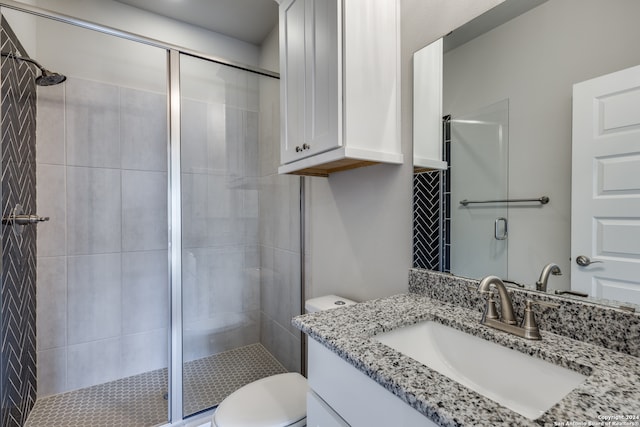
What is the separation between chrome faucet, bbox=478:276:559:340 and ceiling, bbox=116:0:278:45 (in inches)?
86.0

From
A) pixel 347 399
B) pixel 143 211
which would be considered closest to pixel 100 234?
pixel 143 211

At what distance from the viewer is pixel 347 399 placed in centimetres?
71

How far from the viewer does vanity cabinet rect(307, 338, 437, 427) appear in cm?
58

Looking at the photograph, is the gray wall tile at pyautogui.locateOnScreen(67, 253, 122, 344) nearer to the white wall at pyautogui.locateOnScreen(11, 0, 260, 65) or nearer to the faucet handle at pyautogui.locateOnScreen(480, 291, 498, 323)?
the white wall at pyautogui.locateOnScreen(11, 0, 260, 65)

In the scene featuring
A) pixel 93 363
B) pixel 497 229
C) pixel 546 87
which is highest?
pixel 546 87

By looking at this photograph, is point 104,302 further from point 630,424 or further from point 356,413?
point 630,424

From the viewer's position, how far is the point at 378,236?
1357 mm

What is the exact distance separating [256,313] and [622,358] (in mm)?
1835

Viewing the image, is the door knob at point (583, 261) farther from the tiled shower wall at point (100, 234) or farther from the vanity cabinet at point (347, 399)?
the tiled shower wall at point (100, 234)

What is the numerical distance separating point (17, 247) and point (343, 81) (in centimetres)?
181

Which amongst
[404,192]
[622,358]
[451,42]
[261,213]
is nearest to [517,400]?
[622,358]

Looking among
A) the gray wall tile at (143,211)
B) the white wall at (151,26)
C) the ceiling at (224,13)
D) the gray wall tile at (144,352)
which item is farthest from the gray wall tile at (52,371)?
the ceiling at (224,13)

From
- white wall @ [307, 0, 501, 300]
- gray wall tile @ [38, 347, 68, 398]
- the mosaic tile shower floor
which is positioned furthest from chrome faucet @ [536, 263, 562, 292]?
gray wall tile @ [38, 347, 68, 398]

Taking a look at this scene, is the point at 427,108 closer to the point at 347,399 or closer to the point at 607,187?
the point at 607,187
